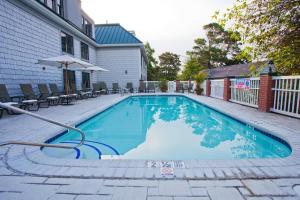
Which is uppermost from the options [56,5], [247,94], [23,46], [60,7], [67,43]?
[60,7]

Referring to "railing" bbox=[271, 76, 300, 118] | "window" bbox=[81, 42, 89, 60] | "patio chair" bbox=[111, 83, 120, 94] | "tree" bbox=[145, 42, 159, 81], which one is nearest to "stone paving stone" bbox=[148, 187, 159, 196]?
"railing" bbox=[271, 76, 300, 118]

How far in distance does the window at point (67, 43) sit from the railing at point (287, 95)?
11243 mm

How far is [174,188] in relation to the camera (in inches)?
79.2

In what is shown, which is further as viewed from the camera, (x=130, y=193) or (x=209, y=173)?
(x=209, y=173)

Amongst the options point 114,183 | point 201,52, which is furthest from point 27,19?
point 201,52

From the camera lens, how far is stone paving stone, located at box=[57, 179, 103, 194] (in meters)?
1.96

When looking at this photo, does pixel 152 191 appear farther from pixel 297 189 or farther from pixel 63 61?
pixel 63 61

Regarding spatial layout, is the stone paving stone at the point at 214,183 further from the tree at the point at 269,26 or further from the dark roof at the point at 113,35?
the dark roof at the point at 113,35

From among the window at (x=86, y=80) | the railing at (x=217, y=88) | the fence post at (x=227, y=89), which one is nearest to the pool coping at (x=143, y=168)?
the fence post at (x=227, y=89)

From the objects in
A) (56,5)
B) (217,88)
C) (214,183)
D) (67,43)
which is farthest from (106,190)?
(67,43)

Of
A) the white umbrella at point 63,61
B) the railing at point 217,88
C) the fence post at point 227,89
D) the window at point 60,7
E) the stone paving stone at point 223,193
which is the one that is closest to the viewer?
the stone paving stone at point 223,193

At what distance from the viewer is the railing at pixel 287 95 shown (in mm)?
5578

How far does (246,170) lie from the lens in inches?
93.3

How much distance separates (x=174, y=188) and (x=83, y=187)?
987 mm
